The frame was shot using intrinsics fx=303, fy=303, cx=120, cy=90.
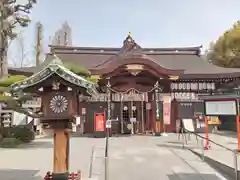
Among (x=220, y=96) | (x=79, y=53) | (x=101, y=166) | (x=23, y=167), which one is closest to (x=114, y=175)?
(x=101, y=166)

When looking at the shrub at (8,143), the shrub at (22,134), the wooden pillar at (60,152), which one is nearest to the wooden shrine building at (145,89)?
the shrub at (22,134)

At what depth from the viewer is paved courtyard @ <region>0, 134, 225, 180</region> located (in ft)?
26.5

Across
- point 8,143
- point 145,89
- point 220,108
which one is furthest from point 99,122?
point 220,108

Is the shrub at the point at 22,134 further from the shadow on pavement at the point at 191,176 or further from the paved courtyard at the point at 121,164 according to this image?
the shadow on pavement at the point at 191,176

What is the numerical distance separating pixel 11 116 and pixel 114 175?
12320mm

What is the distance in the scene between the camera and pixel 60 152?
6594mm

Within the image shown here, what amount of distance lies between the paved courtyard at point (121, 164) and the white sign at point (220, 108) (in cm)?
171

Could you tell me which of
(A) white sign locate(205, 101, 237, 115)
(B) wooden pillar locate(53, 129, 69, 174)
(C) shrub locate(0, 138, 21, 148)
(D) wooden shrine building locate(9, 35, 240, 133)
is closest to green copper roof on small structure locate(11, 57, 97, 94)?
(B) wooden pillar locate(53, 129, 69, 174)

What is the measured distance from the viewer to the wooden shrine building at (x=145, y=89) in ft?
64.1

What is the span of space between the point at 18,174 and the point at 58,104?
2902 millimetres

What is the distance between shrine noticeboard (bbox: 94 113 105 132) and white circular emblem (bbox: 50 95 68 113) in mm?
10262

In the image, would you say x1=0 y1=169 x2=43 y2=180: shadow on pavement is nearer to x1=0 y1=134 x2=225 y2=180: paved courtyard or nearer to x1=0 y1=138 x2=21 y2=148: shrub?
x1=0 y1=134 x2=225 y2=180: paved courtyard

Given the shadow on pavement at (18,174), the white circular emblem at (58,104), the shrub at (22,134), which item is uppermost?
the white circular emblem at (58,104)

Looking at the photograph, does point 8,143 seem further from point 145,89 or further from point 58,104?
point 145,89
